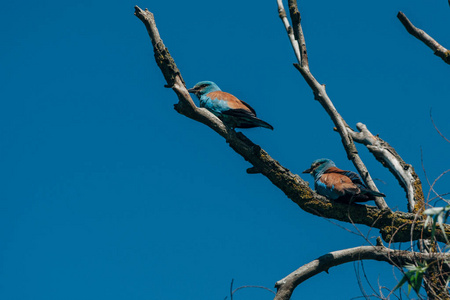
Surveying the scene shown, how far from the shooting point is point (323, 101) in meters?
6.20

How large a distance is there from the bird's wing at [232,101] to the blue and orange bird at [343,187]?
1.09 metres

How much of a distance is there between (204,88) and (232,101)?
3.95 feet

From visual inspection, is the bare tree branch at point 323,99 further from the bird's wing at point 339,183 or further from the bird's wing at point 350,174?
the bird's wing at point 339,183

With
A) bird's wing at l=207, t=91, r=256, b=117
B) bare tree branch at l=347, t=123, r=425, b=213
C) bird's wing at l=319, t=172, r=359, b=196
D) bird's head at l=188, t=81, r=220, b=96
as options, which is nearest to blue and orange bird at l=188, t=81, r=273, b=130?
bird's wing at l=207, t=91, r=256, b=117

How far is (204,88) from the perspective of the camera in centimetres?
727

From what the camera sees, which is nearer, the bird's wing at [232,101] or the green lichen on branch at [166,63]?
the green lichen on branch at [166,63]

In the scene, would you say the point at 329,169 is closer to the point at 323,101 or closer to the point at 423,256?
the point at 323,101

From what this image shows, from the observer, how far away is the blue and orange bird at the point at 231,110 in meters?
5.94

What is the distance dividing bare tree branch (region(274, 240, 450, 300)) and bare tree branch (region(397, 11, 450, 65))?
1.91 metres

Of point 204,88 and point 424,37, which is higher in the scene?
point 204,88

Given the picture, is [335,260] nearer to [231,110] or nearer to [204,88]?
[231,110]

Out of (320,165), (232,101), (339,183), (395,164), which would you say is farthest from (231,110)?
(395,164)

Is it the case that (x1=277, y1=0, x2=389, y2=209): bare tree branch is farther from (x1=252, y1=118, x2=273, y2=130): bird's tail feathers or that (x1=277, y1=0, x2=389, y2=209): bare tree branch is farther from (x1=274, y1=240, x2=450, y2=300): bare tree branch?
(x1=274, y1=240, x2=450, y2=300): bare tree branch

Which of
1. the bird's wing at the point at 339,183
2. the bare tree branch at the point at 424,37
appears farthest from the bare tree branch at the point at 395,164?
the bare tree branch at the point at 424,37
